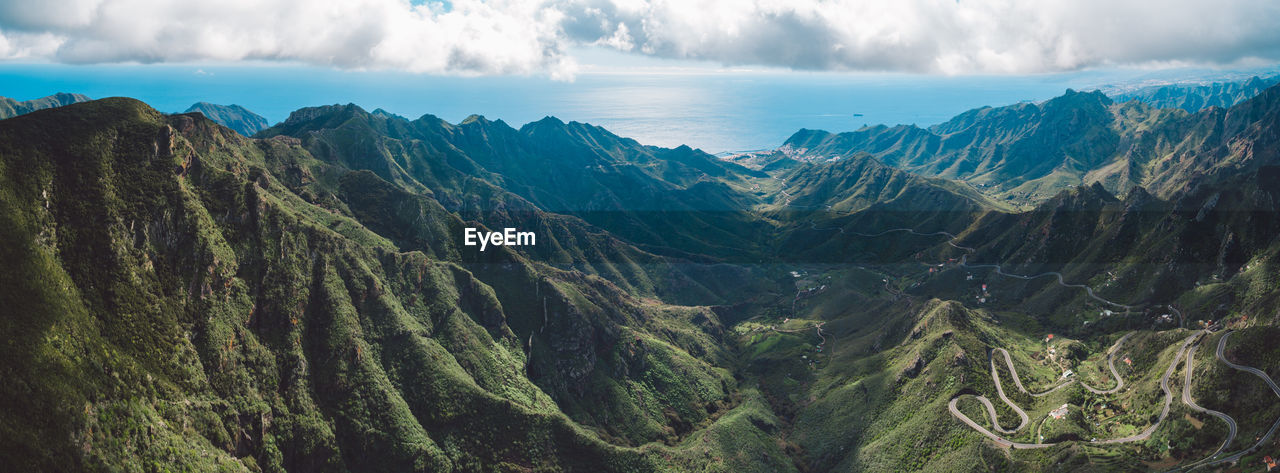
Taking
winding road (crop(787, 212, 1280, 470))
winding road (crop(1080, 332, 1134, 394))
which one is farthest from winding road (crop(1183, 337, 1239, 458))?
winding road (crop(1080, 332, 1134, 394))

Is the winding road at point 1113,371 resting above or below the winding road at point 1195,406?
below

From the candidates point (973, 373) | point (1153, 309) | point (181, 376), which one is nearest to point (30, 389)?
point (181, 376)

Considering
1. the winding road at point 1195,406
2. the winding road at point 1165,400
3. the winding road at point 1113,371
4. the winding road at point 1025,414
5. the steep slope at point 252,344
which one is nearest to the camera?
the steep slope at point 252,344

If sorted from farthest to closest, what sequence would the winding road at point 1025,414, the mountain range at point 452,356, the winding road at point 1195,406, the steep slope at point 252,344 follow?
the winding road at point 1025,414 → the winding road at point 1195,406 → the mountain range at point 452,356 → the steep slope at point 252,344

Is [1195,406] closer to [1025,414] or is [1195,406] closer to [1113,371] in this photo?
[1025,414]

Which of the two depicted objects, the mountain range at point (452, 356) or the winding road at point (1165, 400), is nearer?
the mountain range at point (452, 356)

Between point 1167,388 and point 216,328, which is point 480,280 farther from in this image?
point 1167,388

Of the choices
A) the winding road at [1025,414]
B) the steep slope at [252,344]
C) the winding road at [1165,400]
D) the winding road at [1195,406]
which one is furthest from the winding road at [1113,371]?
the steep slope at [252,344]

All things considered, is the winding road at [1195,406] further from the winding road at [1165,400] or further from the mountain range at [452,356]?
the mountain range at [452,356]

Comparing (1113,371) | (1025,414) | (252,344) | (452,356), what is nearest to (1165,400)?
(1025,414)

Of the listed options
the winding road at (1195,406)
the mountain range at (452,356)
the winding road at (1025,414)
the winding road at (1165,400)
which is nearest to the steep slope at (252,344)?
the mountain range at (452,356)
